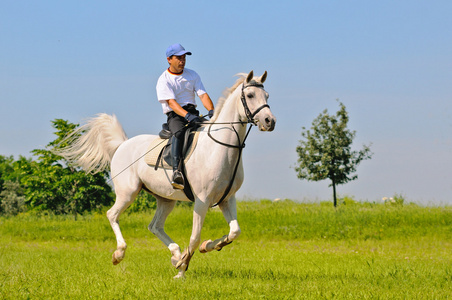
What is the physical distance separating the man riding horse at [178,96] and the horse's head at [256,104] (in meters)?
1.28

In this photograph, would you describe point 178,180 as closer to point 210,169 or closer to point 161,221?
point 210,169

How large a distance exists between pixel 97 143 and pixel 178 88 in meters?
3.20

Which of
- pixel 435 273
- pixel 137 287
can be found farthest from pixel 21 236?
pixel 435 273

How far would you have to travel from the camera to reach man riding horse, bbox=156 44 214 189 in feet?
29.9

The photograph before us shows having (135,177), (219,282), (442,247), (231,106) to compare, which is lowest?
(442,247)

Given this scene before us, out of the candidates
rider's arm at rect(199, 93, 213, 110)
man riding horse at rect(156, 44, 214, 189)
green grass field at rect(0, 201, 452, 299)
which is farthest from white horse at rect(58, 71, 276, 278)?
green grass field at rect(0, 201, 452, 299)

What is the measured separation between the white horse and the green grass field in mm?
928

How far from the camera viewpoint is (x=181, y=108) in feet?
30.0

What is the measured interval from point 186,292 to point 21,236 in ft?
55.6

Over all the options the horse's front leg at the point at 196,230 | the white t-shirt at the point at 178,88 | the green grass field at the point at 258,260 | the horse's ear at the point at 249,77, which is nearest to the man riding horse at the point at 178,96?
the white t-shirt at the point at 178,88

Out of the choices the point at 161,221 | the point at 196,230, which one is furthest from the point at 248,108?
the point at 161,221

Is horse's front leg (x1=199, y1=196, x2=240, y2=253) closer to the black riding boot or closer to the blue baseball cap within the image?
the black riding boot

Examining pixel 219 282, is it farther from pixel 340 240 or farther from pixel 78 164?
pixel 340 240

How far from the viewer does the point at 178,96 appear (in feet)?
31.2
